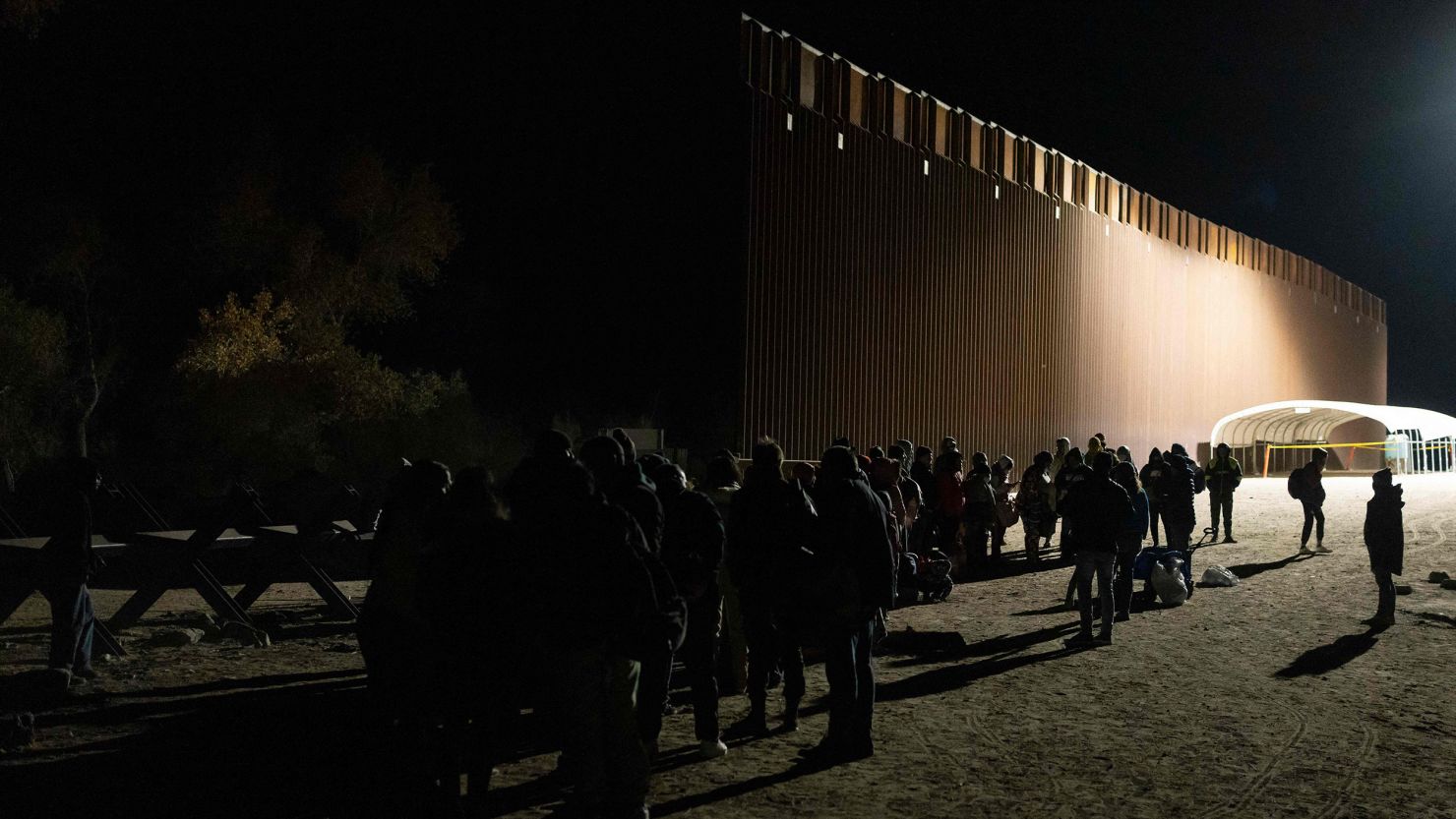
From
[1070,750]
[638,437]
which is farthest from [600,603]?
[638,437]

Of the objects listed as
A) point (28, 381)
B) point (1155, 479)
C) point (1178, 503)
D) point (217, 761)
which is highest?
point (28, 381)

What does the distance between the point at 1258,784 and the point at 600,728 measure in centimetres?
360

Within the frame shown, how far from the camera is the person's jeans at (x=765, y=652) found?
689 centimetres

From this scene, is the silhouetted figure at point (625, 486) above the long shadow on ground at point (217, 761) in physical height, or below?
above

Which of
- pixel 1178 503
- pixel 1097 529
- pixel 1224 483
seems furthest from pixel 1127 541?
pixel 1224 483

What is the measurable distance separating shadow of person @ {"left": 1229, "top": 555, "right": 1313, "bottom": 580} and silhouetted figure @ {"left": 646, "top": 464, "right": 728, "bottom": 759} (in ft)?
36.5

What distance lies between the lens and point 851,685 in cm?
640

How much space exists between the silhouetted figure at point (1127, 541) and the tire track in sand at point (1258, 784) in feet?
10.1

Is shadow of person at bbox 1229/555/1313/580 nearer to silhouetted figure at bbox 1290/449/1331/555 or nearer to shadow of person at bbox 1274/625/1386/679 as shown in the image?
silhouetted figure at bbox 1290/449/1331/555

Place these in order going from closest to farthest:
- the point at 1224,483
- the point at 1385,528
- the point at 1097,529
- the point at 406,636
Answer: the point at 406,636
the point at 1097,529
the point at 1385,528
the point at 1224,483

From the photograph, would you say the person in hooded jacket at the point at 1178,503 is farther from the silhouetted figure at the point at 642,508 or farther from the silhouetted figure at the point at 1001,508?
the silhouetted figure at the point at 642,508

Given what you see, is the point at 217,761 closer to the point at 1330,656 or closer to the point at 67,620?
the point at 67,620

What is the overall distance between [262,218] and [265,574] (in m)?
17.9

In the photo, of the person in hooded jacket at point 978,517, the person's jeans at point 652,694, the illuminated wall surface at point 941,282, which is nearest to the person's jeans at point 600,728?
the person's jeans at point 652,694
